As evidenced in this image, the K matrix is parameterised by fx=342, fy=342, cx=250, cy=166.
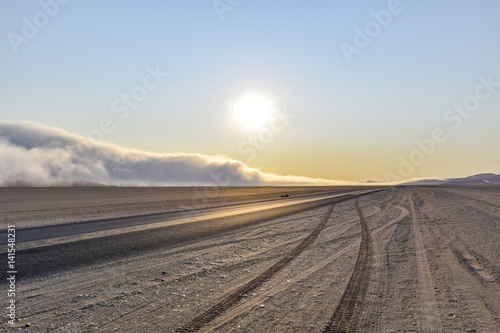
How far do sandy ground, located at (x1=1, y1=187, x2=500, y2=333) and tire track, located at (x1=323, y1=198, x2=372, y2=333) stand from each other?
0.02 metres

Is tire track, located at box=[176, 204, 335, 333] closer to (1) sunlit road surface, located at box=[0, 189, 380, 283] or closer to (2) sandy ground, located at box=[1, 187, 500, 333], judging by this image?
(2) sandy ground, located at box=[1, 187, 500, 333]

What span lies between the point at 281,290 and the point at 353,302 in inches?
51.6

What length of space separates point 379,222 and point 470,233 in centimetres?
424

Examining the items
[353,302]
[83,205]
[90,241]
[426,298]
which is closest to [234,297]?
[353,302]

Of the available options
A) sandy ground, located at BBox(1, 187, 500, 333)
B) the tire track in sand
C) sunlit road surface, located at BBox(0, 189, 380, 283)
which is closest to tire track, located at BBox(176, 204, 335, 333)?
sandy ground, located at BBox(1, 187, 500, 333)

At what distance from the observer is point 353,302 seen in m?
5.69

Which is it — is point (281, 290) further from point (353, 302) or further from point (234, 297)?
point (353, 302)

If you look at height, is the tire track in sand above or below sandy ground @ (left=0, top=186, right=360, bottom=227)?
below

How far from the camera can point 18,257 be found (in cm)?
930

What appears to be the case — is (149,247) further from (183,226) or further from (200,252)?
(183,226)

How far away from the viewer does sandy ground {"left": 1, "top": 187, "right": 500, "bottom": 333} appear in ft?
16.0

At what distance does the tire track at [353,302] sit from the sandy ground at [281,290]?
0.02m

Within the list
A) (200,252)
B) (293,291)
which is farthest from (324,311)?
(200,252)

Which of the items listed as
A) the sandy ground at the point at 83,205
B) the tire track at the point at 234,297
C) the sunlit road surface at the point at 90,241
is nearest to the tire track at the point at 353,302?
the tire track at the point at 234,297
